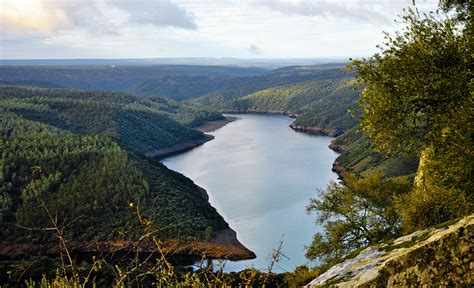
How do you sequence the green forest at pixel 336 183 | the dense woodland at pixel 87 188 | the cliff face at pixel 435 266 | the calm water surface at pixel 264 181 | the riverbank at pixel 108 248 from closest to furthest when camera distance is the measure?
the cliff face at pixel 435 266 < the green forest at pixel 336 183 < the riverbank at pixel 108 248 < the calm water surface at pixel 264 181 < the dense woodland at pixel 87 188

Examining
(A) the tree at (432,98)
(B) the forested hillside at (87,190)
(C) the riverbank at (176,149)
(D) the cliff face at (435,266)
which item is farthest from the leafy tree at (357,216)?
(C) the riverbank at (176,149)

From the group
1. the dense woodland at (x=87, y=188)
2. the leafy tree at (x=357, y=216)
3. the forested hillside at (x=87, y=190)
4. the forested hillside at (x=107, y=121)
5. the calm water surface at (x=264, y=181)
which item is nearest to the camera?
the leafy tree at (x=357, y=216)

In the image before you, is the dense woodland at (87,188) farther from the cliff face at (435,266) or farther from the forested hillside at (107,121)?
the cliff face at (435,266)

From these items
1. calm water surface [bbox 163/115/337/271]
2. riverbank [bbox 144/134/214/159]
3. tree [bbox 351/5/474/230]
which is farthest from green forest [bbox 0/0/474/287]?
riverbank [bbox 144/134/214/159]

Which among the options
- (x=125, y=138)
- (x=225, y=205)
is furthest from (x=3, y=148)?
(x=125, y=138)

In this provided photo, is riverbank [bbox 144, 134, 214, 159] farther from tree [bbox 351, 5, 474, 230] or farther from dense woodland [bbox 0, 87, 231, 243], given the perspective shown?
tree [bbox 351, 5, 474, 230]

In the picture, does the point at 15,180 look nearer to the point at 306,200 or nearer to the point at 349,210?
the point at 306,200
